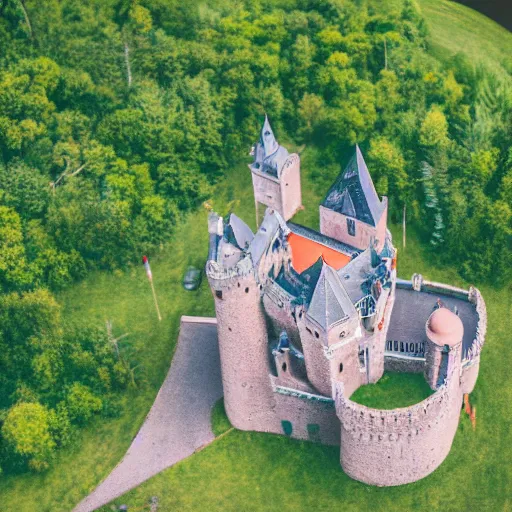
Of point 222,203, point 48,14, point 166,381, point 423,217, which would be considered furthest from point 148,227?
point 48,14

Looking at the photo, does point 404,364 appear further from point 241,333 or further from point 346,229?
point 346,229

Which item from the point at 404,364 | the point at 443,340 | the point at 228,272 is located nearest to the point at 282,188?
the point at 228,272

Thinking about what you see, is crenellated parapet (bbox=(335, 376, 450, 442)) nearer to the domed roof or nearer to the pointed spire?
the domed roof

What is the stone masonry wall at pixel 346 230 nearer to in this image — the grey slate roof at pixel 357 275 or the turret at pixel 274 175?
the grey slate roof at pixel 357 275

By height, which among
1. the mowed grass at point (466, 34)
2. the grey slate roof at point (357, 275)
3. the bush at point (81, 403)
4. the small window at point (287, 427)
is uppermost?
the mowed grass at point (466, 34)

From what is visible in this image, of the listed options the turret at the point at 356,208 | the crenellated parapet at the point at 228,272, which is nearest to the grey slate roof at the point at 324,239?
the turret at the point at 356,208

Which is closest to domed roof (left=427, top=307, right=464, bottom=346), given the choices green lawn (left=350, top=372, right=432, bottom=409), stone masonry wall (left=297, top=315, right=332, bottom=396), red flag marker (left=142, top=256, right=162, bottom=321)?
green lawn (left=350, top=372, right=432, bottom=409)
